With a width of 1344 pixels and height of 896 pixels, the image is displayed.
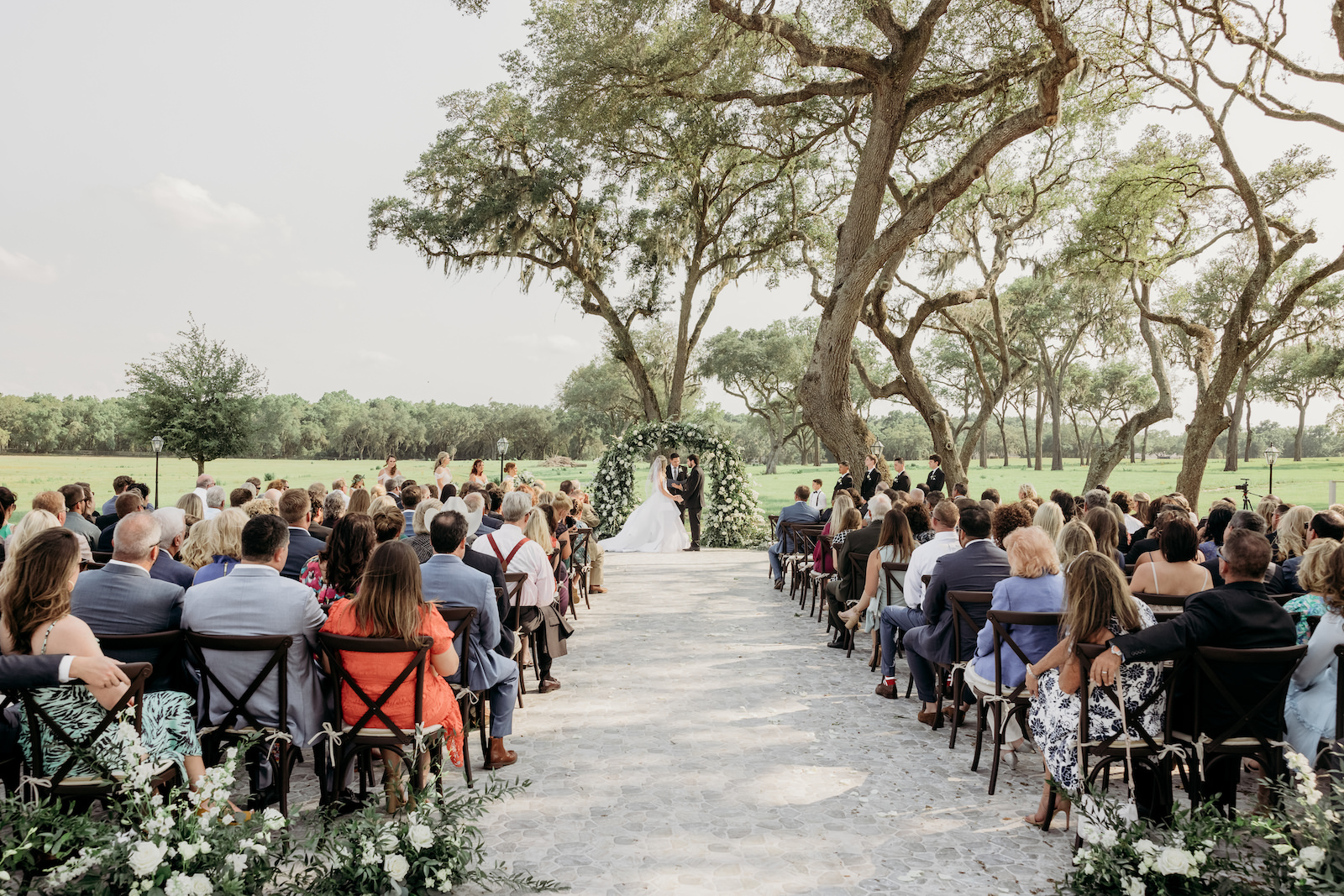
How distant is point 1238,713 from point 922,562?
2.58 meters

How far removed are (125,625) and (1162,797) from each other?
15.5ft

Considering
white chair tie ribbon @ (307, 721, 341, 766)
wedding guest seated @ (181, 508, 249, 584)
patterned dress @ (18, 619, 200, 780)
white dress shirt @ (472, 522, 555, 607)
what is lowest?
white chair tie ribbon @ (307, 721, 341, 766)

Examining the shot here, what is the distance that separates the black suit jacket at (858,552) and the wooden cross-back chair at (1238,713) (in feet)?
12.3

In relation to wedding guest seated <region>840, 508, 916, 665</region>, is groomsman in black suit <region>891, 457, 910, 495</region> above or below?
above

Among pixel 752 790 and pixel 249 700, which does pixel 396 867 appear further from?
pixel 752 790

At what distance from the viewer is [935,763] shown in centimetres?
472

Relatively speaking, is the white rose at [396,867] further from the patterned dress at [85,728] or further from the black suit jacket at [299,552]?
the black suit jacket at [299,552]

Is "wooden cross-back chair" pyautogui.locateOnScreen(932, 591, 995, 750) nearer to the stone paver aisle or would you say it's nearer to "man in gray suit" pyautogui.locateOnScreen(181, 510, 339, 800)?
the stone paver aisle

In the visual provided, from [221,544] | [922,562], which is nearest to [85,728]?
[221,544]

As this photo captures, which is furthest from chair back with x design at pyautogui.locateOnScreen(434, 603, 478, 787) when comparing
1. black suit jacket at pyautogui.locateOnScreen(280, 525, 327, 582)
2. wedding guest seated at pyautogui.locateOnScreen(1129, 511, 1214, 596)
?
wedding guest seated at pyautogui.locateOnScreen(1129, 511, 1214, 596)

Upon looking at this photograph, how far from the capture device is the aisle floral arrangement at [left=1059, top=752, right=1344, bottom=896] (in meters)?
2.43

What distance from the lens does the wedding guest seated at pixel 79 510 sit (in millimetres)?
6992

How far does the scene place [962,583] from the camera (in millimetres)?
5043

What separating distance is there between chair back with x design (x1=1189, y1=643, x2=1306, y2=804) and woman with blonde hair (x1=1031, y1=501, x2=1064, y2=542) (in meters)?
2.50
